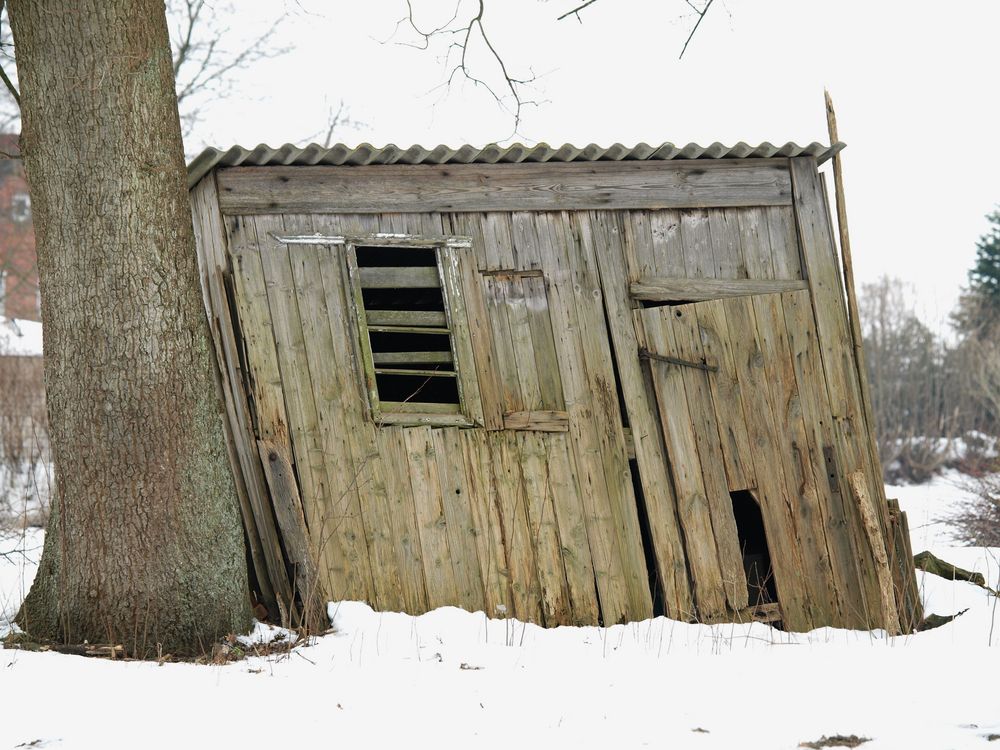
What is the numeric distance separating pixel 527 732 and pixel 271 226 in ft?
12.0

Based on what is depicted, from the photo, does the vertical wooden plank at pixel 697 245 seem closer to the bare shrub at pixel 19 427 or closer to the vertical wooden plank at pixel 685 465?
the vertical wooden plank at pixel 685 465

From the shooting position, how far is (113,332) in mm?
5031

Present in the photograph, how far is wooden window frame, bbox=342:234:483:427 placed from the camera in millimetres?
6387

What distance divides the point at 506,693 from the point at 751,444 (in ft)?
9.99

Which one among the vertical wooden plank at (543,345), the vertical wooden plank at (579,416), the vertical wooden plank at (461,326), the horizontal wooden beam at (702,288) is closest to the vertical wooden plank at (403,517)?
the vertical wooden plank at (461,326)

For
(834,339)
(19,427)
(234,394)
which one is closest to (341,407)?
(234,394)

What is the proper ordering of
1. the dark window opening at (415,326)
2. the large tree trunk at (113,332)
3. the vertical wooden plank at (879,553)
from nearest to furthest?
the large tree trunk at (113,332), the dark window opening at (415,326), the vertical wooden plank at (879,553)

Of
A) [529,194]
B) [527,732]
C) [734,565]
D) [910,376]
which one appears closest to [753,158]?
[529,194]

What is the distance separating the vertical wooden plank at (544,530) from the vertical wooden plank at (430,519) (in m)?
0.60

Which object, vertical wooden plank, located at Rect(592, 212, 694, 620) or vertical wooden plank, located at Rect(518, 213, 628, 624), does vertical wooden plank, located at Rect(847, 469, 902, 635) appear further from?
vertical wooden plank, located at Rect(518, 213, 628, 624)

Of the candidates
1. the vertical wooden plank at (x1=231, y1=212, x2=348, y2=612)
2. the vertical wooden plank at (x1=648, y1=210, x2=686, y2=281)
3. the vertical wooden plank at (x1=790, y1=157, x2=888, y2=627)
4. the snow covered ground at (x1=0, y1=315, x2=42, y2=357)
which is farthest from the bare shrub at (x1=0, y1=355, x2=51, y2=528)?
the vertical wooden plank at (x1=790, y1=157, x2=888, y2=627)

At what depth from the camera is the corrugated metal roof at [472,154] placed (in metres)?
6.18

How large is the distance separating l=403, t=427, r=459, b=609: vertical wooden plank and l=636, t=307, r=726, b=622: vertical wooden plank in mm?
1675

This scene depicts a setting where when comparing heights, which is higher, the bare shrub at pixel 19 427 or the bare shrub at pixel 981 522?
the bare shrub at pixel 19 427
